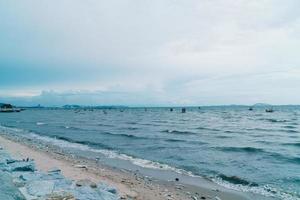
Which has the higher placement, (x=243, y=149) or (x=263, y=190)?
(x=243, y=149)

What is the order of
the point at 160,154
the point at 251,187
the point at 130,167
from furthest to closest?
the point at 160,154 → the point at 130,167 → the point at 251,187

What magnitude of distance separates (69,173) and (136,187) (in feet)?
8.96

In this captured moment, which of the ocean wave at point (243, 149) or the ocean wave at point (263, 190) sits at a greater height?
the ocean wave at point (243, 149)

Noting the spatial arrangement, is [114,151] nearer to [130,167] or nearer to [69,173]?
[130,167]

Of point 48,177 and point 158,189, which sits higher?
point 48,177

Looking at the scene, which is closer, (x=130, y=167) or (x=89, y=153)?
(x=130, y=167)

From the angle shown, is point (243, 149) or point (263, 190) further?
point (243, 149)

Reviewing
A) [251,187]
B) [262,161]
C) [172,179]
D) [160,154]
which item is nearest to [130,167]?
[172,179]

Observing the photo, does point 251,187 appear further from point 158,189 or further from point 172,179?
point 158,189

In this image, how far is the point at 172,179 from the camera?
1427 centimetres

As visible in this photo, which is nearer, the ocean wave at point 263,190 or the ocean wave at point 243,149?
the ocean wave at point 263,190

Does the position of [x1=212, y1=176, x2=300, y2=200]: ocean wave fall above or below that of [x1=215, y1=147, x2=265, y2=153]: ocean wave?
below

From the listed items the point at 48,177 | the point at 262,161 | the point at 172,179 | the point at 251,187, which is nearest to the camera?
the point at 48,177

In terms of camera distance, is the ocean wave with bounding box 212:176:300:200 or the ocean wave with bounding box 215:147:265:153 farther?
the ocean wave with bounding box 215:147:265:153
